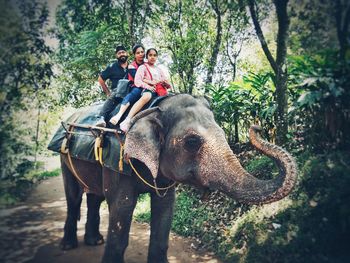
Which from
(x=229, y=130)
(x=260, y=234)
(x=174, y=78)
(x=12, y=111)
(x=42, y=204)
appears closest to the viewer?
(x=12, y=111)

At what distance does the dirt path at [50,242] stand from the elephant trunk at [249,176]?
6.36 ft

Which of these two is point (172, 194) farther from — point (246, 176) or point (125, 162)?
point (246, 176)

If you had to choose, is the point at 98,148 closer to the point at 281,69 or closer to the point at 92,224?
the point at 92,224

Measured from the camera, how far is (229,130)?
22.7 feet

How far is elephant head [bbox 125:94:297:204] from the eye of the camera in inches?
97.7

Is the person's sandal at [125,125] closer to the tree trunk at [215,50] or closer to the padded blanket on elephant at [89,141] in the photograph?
the padded blanket on elephant at [89,141]

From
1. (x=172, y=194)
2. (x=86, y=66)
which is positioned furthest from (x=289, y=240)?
(x=86, y=66)

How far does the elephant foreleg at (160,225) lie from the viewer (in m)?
3.70

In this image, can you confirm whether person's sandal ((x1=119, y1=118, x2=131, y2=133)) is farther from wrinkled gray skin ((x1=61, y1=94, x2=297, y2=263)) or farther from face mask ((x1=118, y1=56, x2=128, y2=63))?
face mask ((x1=118, y1=56, x2=128, y2=63))

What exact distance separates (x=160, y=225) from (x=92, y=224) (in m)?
1.57

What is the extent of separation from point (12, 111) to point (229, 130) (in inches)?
182

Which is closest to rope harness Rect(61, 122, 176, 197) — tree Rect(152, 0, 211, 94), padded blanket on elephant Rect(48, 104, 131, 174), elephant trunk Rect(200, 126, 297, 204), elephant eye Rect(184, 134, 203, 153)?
padded blanket on elephant Rect(48, 104, 131, 174)

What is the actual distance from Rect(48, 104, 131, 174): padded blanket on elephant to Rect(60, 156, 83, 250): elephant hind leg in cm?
49

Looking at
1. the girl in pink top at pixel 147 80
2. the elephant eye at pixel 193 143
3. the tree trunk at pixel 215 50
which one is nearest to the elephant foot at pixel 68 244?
the girl in pink top at pixel 147 80
